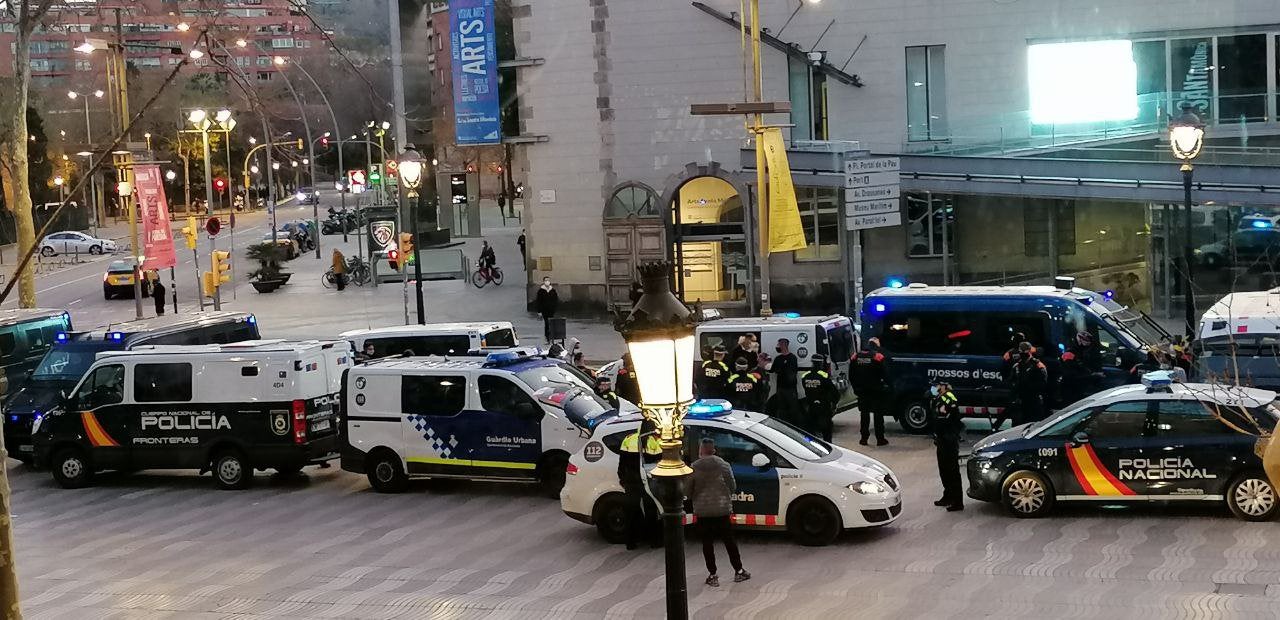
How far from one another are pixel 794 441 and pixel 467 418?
16.1ft

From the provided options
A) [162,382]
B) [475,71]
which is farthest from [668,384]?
[475,71]

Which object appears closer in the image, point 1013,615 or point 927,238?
point 1013,615

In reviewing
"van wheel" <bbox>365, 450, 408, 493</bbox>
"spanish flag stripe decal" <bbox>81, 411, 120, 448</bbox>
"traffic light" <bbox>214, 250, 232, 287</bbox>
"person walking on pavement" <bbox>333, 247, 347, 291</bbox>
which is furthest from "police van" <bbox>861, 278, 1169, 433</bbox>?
"person walking on pavement" <bbox>333, 247, 347, 291</bbox>

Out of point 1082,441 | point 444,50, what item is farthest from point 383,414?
point 444,50

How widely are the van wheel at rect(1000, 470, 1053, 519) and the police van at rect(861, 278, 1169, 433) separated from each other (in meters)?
5.54

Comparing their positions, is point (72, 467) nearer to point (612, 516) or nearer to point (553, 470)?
point (553, 470)

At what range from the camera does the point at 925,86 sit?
37.1 m

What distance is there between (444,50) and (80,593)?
72.9 m

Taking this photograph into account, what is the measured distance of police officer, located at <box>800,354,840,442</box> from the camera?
2038 centimetres

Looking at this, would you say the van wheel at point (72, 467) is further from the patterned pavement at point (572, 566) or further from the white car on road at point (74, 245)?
the white car on road at point (74, 245)

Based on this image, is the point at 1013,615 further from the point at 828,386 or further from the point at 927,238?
the point at 927,238

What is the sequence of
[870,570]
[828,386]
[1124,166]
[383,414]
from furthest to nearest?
[1124,166]
[828,386]
[383,414]
[870,570]

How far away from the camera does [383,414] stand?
1912cm

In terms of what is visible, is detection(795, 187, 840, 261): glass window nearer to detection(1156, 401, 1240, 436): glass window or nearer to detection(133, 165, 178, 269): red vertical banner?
detection(133, 165, 178, 269): red vertical banner
